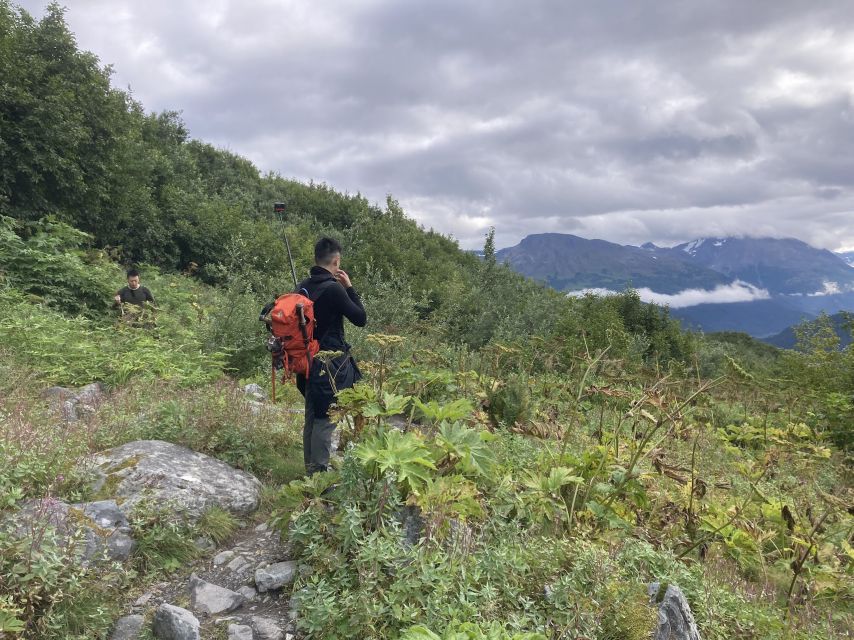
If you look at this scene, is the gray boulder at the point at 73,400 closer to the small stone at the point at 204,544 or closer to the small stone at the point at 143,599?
the small stone at the point at 204,544

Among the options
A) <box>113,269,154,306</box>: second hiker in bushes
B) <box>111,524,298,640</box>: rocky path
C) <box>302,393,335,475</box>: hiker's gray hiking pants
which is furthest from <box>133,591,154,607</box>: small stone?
<box>113,269,154,306</box>: second hiker in bushes

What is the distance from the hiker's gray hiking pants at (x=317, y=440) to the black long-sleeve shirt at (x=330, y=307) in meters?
0.57

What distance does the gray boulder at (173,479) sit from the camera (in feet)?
13.8

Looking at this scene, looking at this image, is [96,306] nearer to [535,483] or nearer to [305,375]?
[305,375]

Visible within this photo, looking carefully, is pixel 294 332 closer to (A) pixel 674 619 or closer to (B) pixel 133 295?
(A) pixel 674 619

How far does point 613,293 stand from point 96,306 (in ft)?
62.1

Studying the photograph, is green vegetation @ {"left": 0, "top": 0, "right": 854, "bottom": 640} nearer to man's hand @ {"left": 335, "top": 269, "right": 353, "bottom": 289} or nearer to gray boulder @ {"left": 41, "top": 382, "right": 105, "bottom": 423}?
gray boulder @ {"left": 41, "top": 382, "right": 105, "bottom": 423}

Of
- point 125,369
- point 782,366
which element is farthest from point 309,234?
point 782,366

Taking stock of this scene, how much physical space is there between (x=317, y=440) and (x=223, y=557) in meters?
1.23

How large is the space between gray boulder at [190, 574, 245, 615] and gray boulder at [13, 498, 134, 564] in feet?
2.02

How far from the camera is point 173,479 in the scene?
14.7 feet

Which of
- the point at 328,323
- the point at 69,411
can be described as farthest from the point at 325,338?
the point at 69,411

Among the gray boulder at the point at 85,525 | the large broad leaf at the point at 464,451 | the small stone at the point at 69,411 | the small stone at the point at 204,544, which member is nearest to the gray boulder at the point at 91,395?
the small stone at the point at 69,411

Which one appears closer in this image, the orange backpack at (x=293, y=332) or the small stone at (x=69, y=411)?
the orange backpack at (x=293, y=332)
